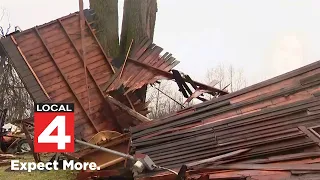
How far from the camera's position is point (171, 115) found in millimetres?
6742

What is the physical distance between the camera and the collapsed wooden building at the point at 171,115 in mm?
4746

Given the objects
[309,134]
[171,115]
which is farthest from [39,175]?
[309,134]

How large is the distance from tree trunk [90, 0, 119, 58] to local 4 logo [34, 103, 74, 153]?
5.46 meters

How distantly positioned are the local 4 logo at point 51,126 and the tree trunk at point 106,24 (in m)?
5.46

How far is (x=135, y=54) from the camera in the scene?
373 inches

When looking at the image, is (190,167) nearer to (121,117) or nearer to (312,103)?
(312,103)

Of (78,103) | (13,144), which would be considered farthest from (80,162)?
(13,144)

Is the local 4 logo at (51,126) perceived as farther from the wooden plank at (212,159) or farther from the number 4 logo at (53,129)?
the wooden plank at (212,159)

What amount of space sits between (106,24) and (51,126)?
20.3 feet

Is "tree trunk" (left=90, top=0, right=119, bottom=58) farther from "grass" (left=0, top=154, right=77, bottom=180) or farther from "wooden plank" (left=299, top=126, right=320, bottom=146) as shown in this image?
"wooden plank" (left=299, top=126, right=320, bottom=146)

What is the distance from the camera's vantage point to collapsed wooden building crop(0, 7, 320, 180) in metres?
4.75

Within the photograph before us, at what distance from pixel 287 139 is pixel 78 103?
5.59m

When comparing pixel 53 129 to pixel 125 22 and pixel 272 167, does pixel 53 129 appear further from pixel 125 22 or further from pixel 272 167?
pixel 125 22

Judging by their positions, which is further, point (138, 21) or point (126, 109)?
point (138, 21)
